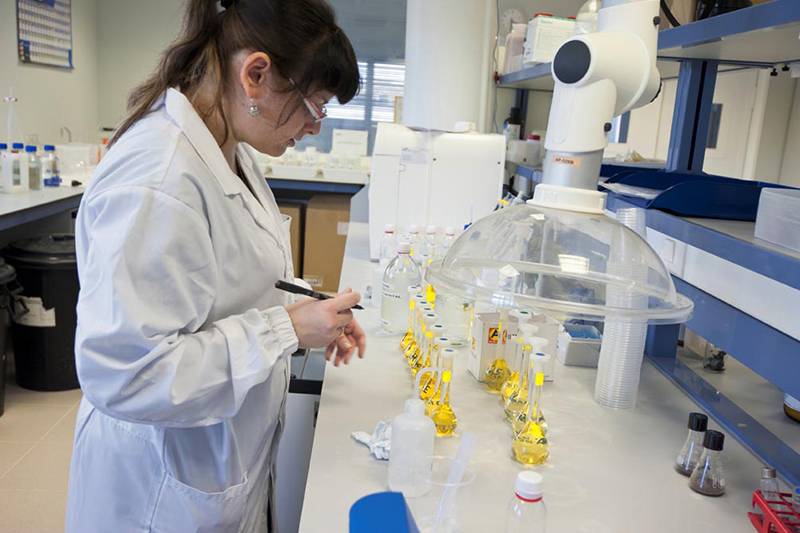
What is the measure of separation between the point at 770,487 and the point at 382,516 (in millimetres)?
912

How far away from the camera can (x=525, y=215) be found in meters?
0.92

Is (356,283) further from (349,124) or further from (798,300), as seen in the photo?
(349,124)

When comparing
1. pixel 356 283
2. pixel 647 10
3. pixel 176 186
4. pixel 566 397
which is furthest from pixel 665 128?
pixel 176 186

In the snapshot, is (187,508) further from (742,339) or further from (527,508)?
(742,339)

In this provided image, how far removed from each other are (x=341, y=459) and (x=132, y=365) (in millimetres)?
455

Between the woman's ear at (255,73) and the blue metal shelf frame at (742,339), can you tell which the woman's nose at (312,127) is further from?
the blue metal shelf frame at (742,339)

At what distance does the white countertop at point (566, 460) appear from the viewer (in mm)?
1108

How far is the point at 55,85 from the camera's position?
4965mm

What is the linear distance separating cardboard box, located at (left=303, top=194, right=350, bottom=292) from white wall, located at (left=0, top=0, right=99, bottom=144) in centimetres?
205

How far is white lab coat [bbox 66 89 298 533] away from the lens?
967 millimetres

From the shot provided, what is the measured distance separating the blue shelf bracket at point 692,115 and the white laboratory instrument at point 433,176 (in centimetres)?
95

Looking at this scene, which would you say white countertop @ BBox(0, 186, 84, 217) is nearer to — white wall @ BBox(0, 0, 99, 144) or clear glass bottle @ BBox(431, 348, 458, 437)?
white wall @ BBox(0, 0, 99, 144)

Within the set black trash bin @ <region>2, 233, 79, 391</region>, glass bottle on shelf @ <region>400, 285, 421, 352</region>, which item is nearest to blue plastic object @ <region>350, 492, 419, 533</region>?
glass bottle on shelf @ <region>400, 285, 421, 352</region>

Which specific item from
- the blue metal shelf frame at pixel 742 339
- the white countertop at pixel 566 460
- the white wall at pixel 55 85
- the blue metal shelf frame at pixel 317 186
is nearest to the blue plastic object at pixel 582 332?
the white countertop at pixel 566 460
